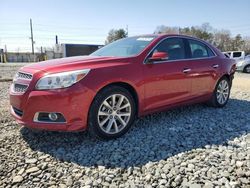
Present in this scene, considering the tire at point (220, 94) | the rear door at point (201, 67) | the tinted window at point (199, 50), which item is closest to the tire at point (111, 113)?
the rear door at point (201, 67)

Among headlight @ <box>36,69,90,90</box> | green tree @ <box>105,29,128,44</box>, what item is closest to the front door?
headlight @ <box>36,69,90,90</box>

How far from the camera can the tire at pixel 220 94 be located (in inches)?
223

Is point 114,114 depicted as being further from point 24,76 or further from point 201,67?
point 201,67

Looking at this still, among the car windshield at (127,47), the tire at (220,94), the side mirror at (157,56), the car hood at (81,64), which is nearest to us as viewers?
the car hood at (81,64)

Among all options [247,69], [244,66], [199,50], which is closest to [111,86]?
[199,50]

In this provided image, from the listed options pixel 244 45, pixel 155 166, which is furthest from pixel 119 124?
pixel 244 45

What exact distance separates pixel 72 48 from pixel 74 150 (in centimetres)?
2501

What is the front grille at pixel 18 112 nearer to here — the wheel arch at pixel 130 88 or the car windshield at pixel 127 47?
the wheel arch at pixel 130 88

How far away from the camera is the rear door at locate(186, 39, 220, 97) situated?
499 cm

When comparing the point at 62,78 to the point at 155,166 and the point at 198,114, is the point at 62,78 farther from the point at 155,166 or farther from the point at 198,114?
the point at 198,114

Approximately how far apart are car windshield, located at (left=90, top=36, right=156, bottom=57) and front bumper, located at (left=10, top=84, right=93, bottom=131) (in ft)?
3.97

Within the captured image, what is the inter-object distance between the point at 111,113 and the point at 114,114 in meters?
0.05

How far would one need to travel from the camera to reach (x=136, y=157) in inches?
129

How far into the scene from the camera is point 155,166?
306 centimetres
